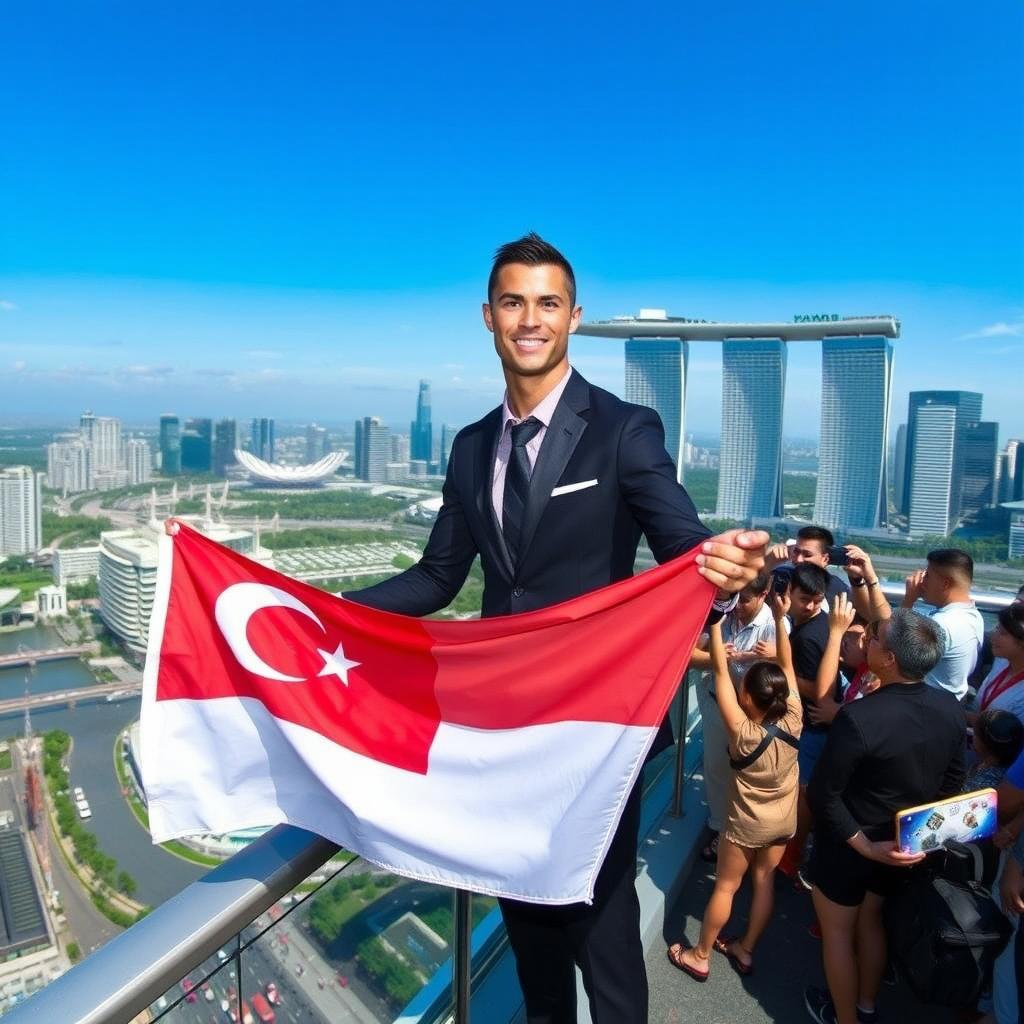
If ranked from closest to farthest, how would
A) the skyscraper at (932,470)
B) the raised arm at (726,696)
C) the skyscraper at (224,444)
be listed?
1. the raised arm at (726,696)
2. the skyscraper at (932,470)
3. the skyscraper at (224,444)

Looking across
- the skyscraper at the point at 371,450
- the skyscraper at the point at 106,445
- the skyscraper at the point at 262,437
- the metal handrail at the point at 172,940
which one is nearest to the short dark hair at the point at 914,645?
the metal handrail at the point at 172,940

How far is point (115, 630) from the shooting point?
3178 centimetres

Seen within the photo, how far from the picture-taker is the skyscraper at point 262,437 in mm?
92438

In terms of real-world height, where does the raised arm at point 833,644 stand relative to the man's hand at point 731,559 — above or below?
below

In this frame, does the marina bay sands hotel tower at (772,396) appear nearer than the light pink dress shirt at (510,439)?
No

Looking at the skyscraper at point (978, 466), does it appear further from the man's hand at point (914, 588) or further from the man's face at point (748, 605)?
the man's face at point (748, 605)

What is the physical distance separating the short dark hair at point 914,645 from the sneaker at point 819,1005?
0.82 meters

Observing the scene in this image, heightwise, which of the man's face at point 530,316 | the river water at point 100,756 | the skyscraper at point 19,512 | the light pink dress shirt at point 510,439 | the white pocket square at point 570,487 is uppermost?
the man's face at point 530,316

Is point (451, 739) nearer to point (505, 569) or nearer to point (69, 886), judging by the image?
point (505, 569)

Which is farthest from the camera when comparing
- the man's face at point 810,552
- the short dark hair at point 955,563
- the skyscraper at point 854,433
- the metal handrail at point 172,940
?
the skyscraper at point 854,433

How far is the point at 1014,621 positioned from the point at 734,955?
3.76 feet

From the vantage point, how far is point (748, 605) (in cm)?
249

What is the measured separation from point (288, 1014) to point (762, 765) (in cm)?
131

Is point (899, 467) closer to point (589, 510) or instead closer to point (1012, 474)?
point (1012, 474)
